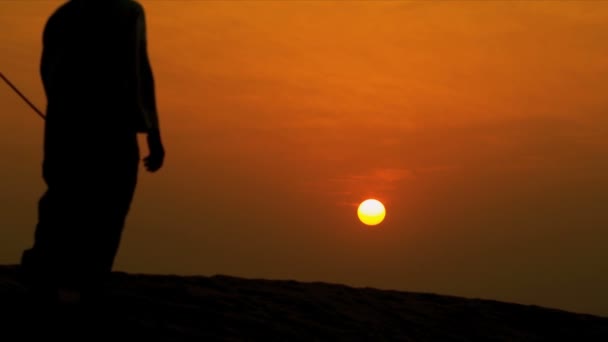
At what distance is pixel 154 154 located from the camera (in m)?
5.87

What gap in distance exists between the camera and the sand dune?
6070 mm

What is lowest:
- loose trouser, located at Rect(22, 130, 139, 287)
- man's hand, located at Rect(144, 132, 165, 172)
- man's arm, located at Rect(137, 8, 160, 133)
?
loose trouser, located at Rect(22, 130, 139, 287)

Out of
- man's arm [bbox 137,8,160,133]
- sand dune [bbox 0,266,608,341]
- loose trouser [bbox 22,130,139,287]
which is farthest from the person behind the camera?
sand dune [bbox 0,266,608,341]

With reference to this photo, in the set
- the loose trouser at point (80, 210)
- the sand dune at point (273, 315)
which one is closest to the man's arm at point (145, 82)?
the loose trouser at point (80, 210)

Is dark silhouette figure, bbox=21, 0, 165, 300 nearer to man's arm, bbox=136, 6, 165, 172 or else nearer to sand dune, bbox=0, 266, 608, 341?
man's arm, bbox=136, 6, 165, 172

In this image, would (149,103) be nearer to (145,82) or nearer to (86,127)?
(145,82)

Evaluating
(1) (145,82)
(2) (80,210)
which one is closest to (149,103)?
(1) (145,82)

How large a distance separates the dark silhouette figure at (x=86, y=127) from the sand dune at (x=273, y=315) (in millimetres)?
323

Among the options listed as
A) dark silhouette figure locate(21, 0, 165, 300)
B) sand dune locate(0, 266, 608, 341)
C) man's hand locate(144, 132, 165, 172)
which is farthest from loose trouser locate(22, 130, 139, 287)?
sand dune locate(0, 266, 608, 341)

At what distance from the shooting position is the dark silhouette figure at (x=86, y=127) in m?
5.68

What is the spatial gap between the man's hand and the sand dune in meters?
0.87

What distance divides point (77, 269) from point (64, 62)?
3.78 ft

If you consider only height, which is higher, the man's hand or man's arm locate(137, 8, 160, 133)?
man's arm locate(137, 8, 160, 133)

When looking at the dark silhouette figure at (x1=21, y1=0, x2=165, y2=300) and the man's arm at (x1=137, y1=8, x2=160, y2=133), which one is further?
the man's arm at (x1=137, y1=8, x2=160, y2=133)
